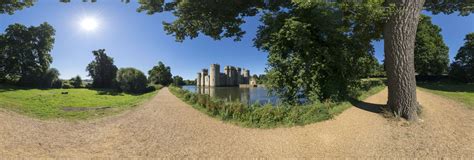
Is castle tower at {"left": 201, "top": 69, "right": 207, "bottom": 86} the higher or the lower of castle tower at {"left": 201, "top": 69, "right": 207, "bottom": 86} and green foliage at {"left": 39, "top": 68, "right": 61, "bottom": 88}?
the higher

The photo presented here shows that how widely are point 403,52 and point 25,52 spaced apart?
52.3 m

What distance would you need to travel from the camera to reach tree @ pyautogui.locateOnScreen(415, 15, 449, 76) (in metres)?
29.9

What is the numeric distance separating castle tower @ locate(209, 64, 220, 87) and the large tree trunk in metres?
66.0

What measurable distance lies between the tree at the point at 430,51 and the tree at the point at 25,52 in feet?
192

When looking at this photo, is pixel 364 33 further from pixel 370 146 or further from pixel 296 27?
pixel 370 146

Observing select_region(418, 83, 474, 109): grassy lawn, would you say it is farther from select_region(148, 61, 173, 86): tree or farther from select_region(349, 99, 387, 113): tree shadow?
select_region(148, 61, 173, 86): tree

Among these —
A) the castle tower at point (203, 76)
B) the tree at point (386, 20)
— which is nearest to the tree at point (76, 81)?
the tree at point (386, 20)

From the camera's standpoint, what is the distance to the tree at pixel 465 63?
30.5 m

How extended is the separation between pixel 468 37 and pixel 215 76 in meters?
59.8

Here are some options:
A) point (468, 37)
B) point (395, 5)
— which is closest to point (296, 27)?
point (395, 5)

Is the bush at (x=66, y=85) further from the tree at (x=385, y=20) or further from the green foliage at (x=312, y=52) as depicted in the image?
the green foliage at (x=312, y=52)

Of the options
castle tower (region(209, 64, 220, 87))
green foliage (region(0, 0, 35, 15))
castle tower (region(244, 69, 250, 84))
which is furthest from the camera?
castle tower (region(244, 69, 250, 84))

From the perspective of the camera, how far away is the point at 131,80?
31.7 metres

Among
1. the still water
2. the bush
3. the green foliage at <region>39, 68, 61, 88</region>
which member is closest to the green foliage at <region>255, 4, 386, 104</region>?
the still water
